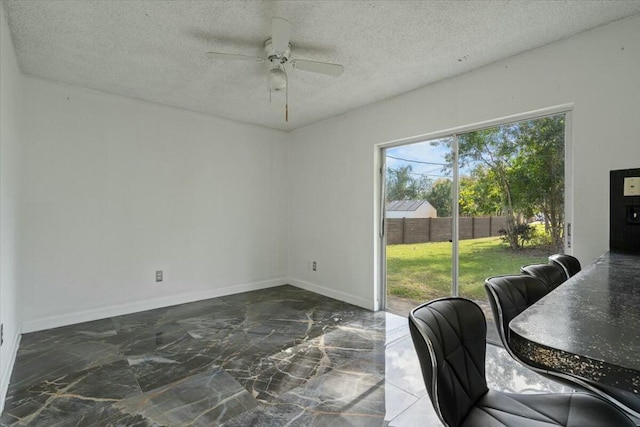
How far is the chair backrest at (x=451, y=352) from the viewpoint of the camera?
1.02 m

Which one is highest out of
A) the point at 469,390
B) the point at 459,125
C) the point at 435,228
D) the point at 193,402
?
the point at 459,125

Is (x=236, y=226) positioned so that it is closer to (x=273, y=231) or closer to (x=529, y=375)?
(x=273, y=231)

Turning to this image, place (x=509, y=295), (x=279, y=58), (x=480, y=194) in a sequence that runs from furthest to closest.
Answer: (x=480, y=194), (x=279, y=58), (x=509, y=295)

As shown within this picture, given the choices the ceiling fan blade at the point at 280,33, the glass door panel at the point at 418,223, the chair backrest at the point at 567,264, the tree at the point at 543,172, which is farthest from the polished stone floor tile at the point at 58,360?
the tree at the point at 543,172

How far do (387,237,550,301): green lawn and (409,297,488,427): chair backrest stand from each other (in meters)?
1.91

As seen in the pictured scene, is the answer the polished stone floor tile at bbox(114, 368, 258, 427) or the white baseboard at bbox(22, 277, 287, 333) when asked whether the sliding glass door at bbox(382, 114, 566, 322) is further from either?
the polished stone floor tile at bbox(114, 368, 258, 427)

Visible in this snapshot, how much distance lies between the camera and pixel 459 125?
3133mm

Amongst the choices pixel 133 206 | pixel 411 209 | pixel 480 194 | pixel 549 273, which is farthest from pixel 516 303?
pixel 133 206

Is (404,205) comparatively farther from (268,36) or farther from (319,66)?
(268,36)

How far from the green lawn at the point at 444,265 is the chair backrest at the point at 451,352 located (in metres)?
1.91

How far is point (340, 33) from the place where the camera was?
2377mm

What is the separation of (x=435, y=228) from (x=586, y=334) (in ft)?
9.72

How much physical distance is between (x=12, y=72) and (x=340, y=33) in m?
2.64

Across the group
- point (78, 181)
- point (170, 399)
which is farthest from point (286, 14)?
point (78, 181)
